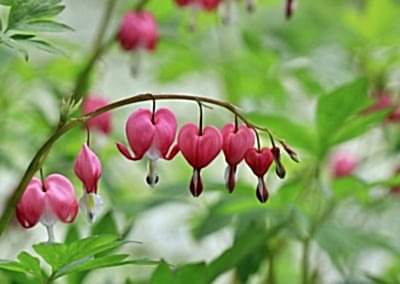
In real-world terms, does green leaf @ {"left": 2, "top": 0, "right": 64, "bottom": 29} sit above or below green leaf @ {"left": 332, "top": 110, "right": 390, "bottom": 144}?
above

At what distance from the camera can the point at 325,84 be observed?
1558 millimetres

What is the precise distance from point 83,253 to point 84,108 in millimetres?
651

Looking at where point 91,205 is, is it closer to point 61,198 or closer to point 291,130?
point 61,198

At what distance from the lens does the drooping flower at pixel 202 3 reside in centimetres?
138

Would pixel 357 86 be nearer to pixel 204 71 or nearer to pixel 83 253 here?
pixel 83 253

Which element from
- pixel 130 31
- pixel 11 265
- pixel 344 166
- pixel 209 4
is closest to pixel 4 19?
pixel 130 31

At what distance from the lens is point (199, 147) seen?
0.95 metres

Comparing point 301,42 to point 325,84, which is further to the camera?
point 301,42

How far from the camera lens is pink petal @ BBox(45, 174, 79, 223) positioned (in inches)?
37.9

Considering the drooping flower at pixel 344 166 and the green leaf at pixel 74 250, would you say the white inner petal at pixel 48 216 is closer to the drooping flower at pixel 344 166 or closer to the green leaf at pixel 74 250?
the green leaf at pixel 74 250

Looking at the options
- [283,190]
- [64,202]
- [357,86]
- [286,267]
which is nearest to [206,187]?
[283,190]

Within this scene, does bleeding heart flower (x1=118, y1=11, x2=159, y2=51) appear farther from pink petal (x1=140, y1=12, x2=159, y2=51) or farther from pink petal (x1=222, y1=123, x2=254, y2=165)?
pink petal (x1=222, y1=123, x2=254, y2=165)

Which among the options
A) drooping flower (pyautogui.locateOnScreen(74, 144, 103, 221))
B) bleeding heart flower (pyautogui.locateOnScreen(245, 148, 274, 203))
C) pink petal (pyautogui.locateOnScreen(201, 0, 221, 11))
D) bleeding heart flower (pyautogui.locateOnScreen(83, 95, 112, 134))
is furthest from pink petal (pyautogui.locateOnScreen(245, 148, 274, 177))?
bleeding heart flower (pyautogui.locateOnScreen(83, 95, 112, 134))

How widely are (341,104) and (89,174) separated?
394mm
